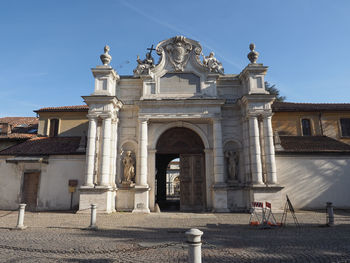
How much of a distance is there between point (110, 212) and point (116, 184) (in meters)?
1.84

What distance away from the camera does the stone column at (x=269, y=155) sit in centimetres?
1461

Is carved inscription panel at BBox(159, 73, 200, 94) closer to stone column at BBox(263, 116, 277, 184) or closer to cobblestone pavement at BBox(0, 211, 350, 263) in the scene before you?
stone column at BBox(263, 116, 277, 184)


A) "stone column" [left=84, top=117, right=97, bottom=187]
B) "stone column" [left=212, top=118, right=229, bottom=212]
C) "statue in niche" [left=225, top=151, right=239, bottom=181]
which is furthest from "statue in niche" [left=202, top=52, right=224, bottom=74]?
"stone column" [left=84, top=117, right=97, bottom=187]

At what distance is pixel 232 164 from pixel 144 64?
8.88 m

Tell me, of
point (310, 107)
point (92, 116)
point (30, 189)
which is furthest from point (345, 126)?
point (30, 189)

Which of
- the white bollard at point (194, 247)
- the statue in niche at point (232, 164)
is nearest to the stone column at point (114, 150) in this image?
the statue in niche at point (232, 164)

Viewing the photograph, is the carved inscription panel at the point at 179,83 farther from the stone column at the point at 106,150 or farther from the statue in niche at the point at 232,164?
the statue in niche at the point at 232,164

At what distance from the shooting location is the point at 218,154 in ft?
50.6

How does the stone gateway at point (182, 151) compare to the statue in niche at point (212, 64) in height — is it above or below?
below

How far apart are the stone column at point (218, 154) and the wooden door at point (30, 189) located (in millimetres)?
11998

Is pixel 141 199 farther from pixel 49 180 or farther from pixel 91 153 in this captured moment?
pixel 49 180

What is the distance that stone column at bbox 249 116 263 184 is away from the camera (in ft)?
48.2

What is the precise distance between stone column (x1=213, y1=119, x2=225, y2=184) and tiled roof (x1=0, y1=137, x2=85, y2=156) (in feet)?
30.9

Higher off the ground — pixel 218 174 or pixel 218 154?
pixel 218 154
